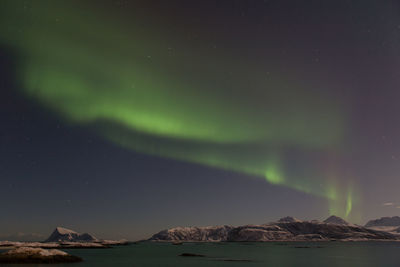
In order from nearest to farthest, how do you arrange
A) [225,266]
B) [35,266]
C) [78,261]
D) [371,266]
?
[35,266]
[225,266]
[371,266]
[78,261]

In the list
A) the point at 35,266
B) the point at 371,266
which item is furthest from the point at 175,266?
the point at 371,266

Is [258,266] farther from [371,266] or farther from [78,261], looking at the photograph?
[78,261]

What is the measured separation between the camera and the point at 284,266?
3565 inches

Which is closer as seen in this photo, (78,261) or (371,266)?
(371,266)

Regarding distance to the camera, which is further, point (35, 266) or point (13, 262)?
point (13, 262)

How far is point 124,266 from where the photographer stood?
297 ft

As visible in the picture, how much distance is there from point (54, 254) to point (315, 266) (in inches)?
3032

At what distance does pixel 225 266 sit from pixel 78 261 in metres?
47.8

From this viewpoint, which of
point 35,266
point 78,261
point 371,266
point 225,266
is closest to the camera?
point 35,266

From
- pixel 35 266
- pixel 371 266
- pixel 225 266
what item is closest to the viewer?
pixel 35 266

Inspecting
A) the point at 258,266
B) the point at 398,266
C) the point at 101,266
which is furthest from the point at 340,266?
the point at 101,266

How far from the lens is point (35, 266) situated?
82.9 m

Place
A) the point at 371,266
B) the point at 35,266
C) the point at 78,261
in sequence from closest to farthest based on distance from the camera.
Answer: the point at 35,266 → the point at 371,266 → the point at 78,261

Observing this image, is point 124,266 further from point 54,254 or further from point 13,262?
point 13,262
